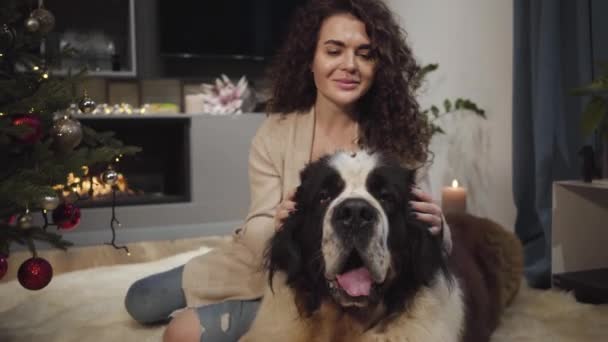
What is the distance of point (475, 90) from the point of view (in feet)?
11.1

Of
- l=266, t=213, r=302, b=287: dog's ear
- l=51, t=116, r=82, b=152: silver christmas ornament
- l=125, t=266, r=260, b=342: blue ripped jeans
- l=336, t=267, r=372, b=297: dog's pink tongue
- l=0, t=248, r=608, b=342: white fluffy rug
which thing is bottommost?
l=0, t=248, r=608, b=342: white fluffy rug

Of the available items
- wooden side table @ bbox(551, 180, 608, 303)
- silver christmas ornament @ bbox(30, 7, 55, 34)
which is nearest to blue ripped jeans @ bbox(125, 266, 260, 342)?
silver christmas ornament @ bbox(30, 7, 55, 34)

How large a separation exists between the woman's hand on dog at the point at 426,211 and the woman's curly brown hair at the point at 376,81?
38cm

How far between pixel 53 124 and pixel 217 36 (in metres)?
2.83

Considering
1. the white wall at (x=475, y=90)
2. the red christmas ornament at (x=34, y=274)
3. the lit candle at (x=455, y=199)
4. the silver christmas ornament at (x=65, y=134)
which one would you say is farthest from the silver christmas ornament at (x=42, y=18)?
the white wall at (x=475, y=90)

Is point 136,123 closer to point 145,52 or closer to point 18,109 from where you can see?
point 145,52

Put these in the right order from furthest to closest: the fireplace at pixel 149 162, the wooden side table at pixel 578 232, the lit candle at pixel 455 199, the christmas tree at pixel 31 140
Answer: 1. the fireplace at pixel 149 162
2. the lit candle at pixel 455 199
3. the wooden side table at pixel 578 232
4. the christmas tree at pixel 31 140

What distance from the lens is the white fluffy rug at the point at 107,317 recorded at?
6.13ft

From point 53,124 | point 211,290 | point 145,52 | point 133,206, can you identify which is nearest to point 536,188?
point 211,290

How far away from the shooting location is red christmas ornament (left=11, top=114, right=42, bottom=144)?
5.02 feet

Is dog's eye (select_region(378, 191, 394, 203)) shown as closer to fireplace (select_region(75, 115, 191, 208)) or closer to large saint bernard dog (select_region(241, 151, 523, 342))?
large saint bernard dog (select_region(241, 151, 523, 342))

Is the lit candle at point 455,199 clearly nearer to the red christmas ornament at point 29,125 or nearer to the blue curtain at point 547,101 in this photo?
the blue curtain at point 547,101

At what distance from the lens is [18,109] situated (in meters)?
1.58

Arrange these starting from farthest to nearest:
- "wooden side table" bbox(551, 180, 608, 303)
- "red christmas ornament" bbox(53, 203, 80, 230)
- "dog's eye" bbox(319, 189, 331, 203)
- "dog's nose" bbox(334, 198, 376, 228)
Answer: "wooden side table" bbox(551, 180, 608, 303) → "red christmas ornament" bbox(53, 203, 80, 230) → "dog's eye" bbox(319, 189, 331, 203) → "dog's nose" bbox(334, 198, 376, 228)
